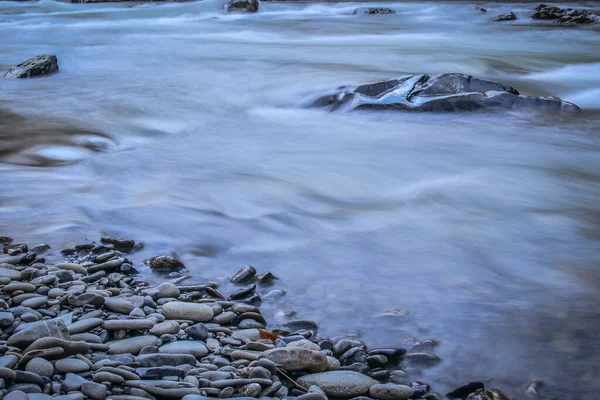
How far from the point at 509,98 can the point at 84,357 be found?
5549mm

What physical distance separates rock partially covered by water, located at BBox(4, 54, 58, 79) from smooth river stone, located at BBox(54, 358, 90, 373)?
7.66 metres

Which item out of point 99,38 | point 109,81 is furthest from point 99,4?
point 109,81

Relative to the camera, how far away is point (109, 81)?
29.6ft

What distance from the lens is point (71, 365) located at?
7.59 feet

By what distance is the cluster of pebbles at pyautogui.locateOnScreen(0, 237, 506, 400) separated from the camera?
227cm

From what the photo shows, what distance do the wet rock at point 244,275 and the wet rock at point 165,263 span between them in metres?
0.32

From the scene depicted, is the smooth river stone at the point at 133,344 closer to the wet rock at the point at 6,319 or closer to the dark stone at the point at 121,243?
the wet rock at the point at 6,319

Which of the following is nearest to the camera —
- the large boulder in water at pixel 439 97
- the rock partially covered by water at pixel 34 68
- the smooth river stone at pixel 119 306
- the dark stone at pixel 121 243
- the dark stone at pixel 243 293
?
the smooth river stone at pixel 119 306

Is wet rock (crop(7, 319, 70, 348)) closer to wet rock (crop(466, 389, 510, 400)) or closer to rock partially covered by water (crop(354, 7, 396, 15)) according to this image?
wet rock (crop(466, 389, 510, 400))

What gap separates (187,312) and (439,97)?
469cm

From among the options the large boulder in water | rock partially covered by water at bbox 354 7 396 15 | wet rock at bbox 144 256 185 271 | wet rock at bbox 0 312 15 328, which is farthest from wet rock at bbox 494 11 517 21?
wet rock at bbox 0 312 15 328

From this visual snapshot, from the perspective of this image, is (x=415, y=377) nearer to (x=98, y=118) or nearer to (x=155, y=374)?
(x=155, y=374)

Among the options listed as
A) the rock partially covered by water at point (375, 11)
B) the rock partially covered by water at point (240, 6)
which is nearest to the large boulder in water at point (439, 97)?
the rock partially covered by water at point (375, 11)

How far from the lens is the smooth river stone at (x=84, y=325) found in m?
2.62
